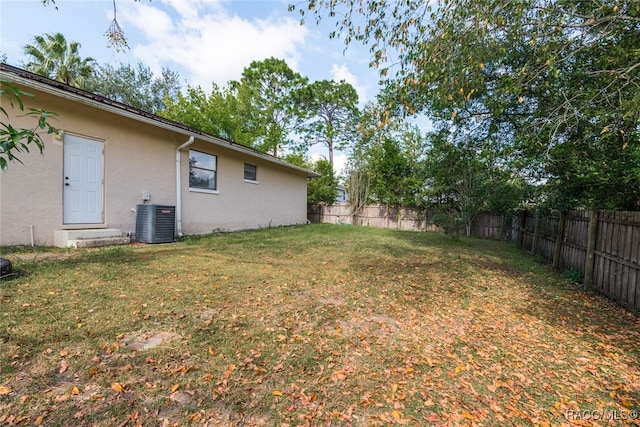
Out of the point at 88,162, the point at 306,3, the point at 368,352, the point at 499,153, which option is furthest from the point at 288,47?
the point at 368,352

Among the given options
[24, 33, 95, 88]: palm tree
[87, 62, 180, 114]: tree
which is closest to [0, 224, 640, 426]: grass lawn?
[24, 33, 95, 88]: palm tree

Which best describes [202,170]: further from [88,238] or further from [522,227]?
[522,227]

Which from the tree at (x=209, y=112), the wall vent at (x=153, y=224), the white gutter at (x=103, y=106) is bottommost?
the wall vent at (x=153, y=224)

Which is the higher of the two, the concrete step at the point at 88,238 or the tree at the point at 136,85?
the tree at the point at 136,85

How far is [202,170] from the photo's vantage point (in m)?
9.05

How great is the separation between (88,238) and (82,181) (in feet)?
4.08

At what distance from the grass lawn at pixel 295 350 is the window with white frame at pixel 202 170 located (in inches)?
181

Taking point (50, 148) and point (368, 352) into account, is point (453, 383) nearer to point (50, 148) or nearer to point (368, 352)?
point (368, 352)

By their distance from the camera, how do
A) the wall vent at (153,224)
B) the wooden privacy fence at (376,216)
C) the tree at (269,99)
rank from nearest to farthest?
the wall vent at (153,224), the wooden privacy fence at (376,216), the tree at (269,99)

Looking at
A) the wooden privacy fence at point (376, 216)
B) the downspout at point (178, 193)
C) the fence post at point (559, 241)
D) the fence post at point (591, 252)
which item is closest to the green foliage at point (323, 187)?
the wooden privacy fence at point (376, 216)

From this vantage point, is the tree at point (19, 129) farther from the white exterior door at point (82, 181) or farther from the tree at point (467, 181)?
the tree at point (467, 181)

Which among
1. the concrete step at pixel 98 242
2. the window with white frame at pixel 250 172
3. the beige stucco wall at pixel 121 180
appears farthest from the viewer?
the window with white frame at pixel 250 172

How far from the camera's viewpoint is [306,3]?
3.79m

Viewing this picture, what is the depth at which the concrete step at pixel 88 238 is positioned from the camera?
5.50 meters
